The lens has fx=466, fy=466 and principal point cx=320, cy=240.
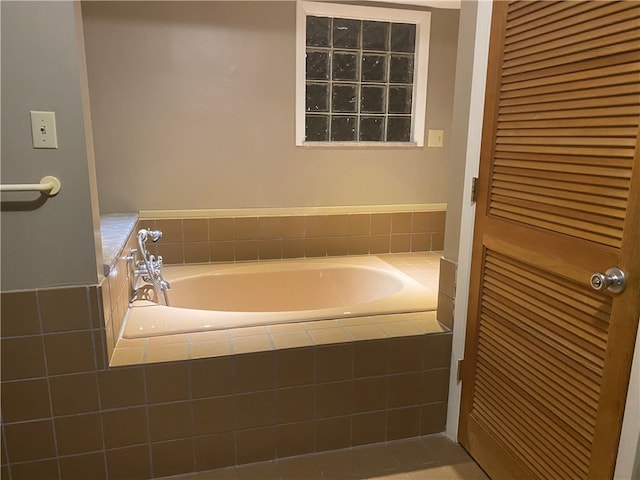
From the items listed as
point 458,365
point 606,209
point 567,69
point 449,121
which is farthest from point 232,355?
point 449,121

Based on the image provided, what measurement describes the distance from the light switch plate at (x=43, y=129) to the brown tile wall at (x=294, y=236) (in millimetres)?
1269

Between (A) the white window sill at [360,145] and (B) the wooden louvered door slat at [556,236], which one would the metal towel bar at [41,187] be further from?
(A) the white window sill at [360,145]

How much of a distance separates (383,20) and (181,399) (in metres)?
2.29

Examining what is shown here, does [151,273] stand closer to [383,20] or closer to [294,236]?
[294,236]

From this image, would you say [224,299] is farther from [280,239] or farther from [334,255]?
[334,255]

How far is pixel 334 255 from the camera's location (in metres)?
2.92

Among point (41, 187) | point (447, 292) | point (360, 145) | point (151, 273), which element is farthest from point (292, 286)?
point (41, 187)

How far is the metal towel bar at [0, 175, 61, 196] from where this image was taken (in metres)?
1.32

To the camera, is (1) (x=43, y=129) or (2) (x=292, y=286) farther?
(2) (x=292, y=286)

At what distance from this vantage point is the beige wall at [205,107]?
242 centimetres

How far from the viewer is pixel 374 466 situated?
1742 mm

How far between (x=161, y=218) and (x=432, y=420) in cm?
174

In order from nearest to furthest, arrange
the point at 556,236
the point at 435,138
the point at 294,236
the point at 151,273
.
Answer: the point at 556,236, the point at 151,273, the point at 294,236, the point at 435,138

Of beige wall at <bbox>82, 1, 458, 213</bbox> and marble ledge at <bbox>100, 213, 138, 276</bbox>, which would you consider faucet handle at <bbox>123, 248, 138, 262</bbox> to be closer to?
marble ledge at <bbox>100, 213, 138, 276</bbox>
